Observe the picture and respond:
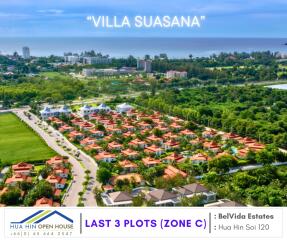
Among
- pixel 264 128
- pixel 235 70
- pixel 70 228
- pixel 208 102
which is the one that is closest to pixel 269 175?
pixel 264 128

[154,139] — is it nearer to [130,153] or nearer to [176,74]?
[130,153]

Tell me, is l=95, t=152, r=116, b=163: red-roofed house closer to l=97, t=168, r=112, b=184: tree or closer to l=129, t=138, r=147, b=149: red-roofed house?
l=129, t=138, r=147, b=149: red-roofed house

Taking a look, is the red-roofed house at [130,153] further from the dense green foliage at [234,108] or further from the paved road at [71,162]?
the dense green foliage at [234,108]

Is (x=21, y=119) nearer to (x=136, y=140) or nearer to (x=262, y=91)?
(x=136, y=140)

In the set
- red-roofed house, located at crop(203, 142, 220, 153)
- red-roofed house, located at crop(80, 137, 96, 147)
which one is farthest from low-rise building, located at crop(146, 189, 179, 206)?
red-roofed house, located at crop(80, 137, 96, 147)

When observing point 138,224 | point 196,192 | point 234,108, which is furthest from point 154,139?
point 138,224

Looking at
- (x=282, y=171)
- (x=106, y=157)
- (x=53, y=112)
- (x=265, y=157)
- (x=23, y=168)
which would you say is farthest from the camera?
(x=53, y=112)

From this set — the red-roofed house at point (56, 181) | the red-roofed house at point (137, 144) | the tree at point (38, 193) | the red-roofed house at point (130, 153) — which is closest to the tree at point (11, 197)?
the tree at point (38, 193)
